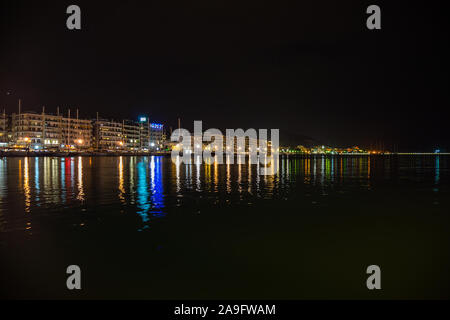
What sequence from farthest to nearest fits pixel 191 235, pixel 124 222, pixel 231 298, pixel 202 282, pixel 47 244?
pixel 124 222 < pixel 191 235 < pixel 47 244 < pixel 202 282 < pixel 231 298

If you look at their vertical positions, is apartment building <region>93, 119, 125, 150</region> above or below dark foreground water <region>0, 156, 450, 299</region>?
above

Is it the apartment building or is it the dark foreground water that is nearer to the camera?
the dark foreground water

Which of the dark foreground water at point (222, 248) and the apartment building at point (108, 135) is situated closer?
the dark foreground water at point (222, 248)

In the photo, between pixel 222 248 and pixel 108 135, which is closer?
pixel 222 248

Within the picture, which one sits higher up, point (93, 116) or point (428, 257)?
point (93, 116)

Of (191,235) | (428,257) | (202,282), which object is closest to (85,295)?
(202,282)

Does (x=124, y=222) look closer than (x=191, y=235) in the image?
No

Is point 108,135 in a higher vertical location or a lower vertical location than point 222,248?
higher

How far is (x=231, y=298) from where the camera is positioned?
7449 mm

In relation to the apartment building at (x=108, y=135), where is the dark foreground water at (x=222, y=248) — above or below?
below

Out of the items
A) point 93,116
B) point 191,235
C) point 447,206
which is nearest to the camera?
point 191,235
